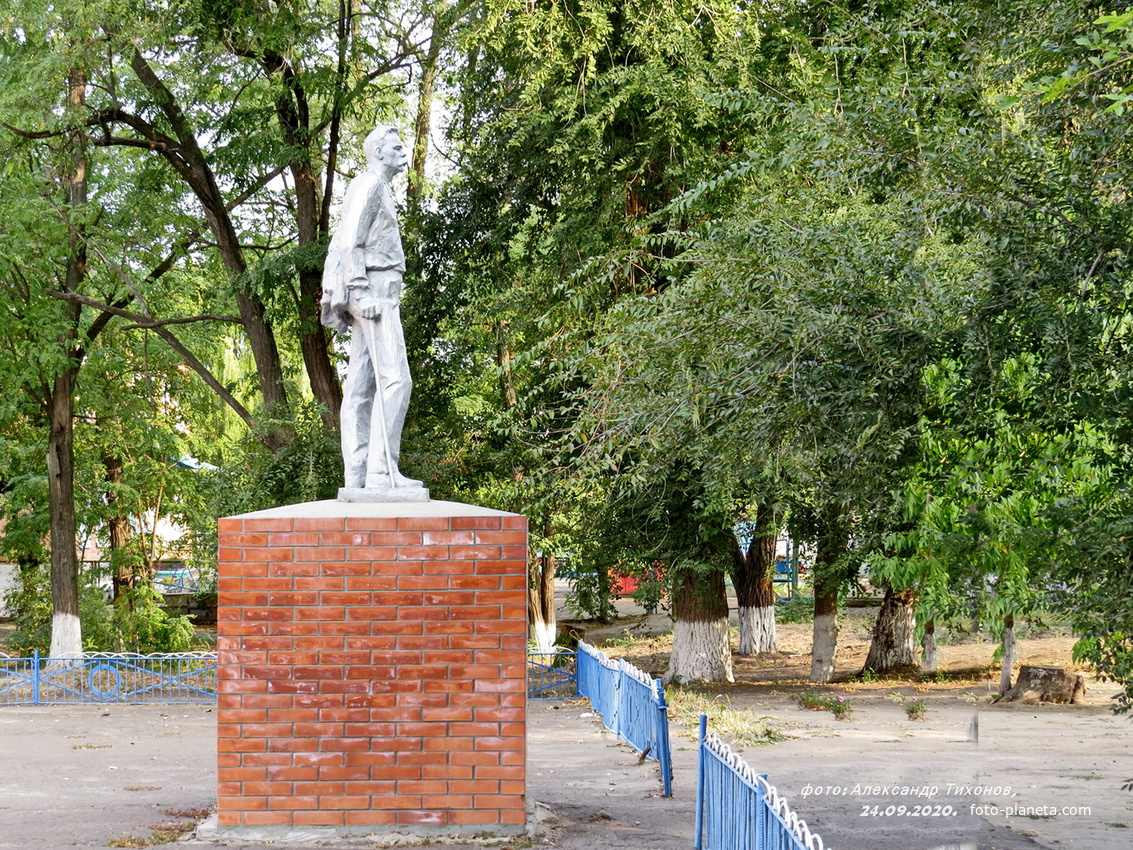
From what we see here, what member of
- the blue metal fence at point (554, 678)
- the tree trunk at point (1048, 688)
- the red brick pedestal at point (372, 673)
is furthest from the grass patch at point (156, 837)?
the tree trunk at point (1048, 688)

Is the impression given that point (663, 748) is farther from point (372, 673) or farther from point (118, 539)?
point (118, 539)

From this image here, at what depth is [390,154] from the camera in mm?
8156

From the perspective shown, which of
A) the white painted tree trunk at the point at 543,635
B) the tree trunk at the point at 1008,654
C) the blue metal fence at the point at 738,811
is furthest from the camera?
the white painted tree trunk at the point at 543,635

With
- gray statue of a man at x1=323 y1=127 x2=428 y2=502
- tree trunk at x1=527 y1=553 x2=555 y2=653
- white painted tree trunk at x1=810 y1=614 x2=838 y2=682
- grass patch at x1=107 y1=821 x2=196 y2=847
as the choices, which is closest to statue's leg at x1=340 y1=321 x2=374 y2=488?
gray statue of a man at x1=323 y1=127 x2=428 y2=502

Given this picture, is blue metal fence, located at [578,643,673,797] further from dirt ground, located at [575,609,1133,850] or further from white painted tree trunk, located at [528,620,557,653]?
white painted tree trunk, located at [528,620,557,653]

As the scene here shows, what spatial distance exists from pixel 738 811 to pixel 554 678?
524 inches

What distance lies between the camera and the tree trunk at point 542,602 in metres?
22.9

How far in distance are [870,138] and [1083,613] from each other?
3075mm

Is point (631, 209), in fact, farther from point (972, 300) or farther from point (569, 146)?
point (972, 300)

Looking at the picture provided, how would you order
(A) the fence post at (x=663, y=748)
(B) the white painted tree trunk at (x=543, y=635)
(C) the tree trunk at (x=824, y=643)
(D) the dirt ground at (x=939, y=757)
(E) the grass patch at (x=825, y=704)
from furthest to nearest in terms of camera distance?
1. (B) the white painted tree trunk at (x=543, y=635)
2. (C) the tree trunk at (x=824, y=643)
3. (E) the grass patch at (x=825, y=704)
4. (A) the fence post at (x=663, y=748)
5. (D) the dirt ground at (x=939, y=757)

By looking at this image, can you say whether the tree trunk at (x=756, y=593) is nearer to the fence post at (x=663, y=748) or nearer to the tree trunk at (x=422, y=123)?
the tree trunk at (x=422, y=123)

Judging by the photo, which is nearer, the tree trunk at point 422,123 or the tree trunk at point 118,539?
the tree trunk at point 422,123

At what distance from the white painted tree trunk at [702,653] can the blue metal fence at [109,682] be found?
733 centimetres

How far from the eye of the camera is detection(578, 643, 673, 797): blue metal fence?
31.6ft
